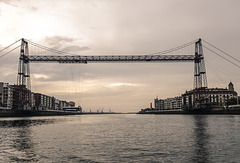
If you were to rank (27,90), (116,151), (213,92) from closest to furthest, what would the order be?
(116,151)
(27,90)
(213,92)

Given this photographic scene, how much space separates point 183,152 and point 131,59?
297 ft

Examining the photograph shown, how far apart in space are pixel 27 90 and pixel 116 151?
87.4 meters

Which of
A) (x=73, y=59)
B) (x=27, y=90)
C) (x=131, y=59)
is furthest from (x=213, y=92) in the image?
(x=27, y=90)

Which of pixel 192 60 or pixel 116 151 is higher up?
pixel 192 60

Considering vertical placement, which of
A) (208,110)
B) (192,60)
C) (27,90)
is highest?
(192,60)

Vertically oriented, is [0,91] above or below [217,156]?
above

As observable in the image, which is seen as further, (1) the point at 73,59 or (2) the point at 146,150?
(1) the point at 73,59

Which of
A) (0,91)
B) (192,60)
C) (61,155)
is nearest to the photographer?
(61,155)

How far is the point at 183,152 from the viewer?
1664cm

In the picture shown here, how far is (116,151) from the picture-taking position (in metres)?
17.2

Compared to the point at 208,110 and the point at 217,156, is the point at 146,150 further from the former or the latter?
the point at 208,110

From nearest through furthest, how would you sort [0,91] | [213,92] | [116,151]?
[116,151] → [0,91] → [213,92]

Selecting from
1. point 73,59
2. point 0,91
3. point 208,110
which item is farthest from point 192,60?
point 0,91

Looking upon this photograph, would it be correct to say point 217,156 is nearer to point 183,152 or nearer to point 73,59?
point 183,152
